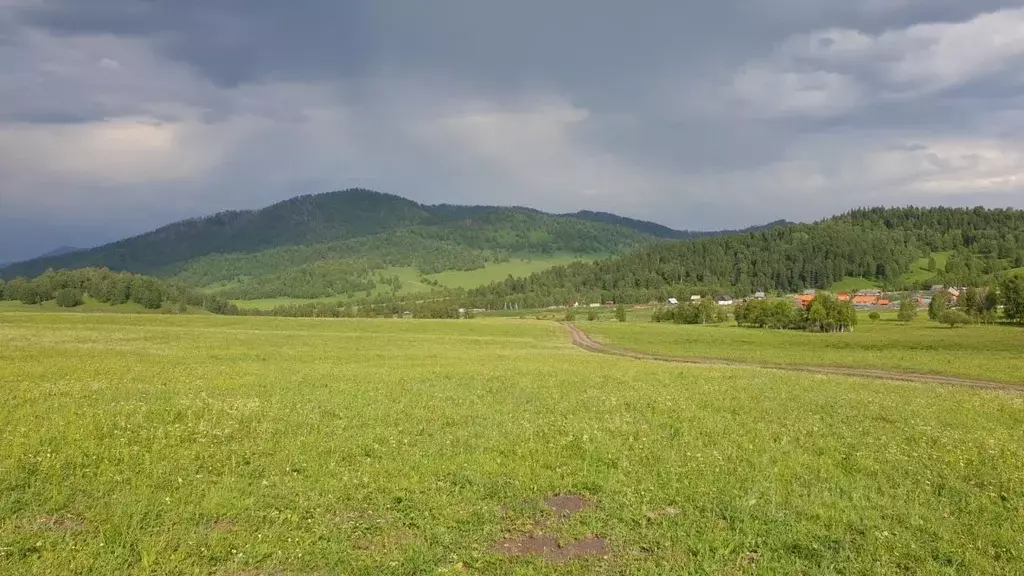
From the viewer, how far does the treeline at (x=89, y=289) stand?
145875 millimetres

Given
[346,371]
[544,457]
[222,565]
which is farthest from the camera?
[346,371]

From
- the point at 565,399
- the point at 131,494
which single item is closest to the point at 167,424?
the point at 131,494

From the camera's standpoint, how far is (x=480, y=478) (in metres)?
14.1

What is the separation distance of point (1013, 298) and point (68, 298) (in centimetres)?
21266

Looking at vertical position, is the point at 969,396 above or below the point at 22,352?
below

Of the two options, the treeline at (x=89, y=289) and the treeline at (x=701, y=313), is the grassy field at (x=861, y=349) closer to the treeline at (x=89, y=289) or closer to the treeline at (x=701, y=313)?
the treeline at (x=701, y=313)

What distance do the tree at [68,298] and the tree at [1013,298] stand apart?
8305 inches

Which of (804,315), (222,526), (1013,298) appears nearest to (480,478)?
(222,526)

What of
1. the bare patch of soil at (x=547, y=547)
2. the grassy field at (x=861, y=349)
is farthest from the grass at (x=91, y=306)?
the bare patch of soil at (x=547, y=547)

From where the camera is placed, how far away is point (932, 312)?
459ft

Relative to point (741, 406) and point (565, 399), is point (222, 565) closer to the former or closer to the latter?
point (565, 399)

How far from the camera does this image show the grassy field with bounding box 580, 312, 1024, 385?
153ft

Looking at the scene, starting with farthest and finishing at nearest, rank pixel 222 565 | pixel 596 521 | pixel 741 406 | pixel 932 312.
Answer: pixel 932 312 → pixel 741 406 → pixel 596 521 → pixel 222 565

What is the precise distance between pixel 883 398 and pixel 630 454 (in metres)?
17.4
